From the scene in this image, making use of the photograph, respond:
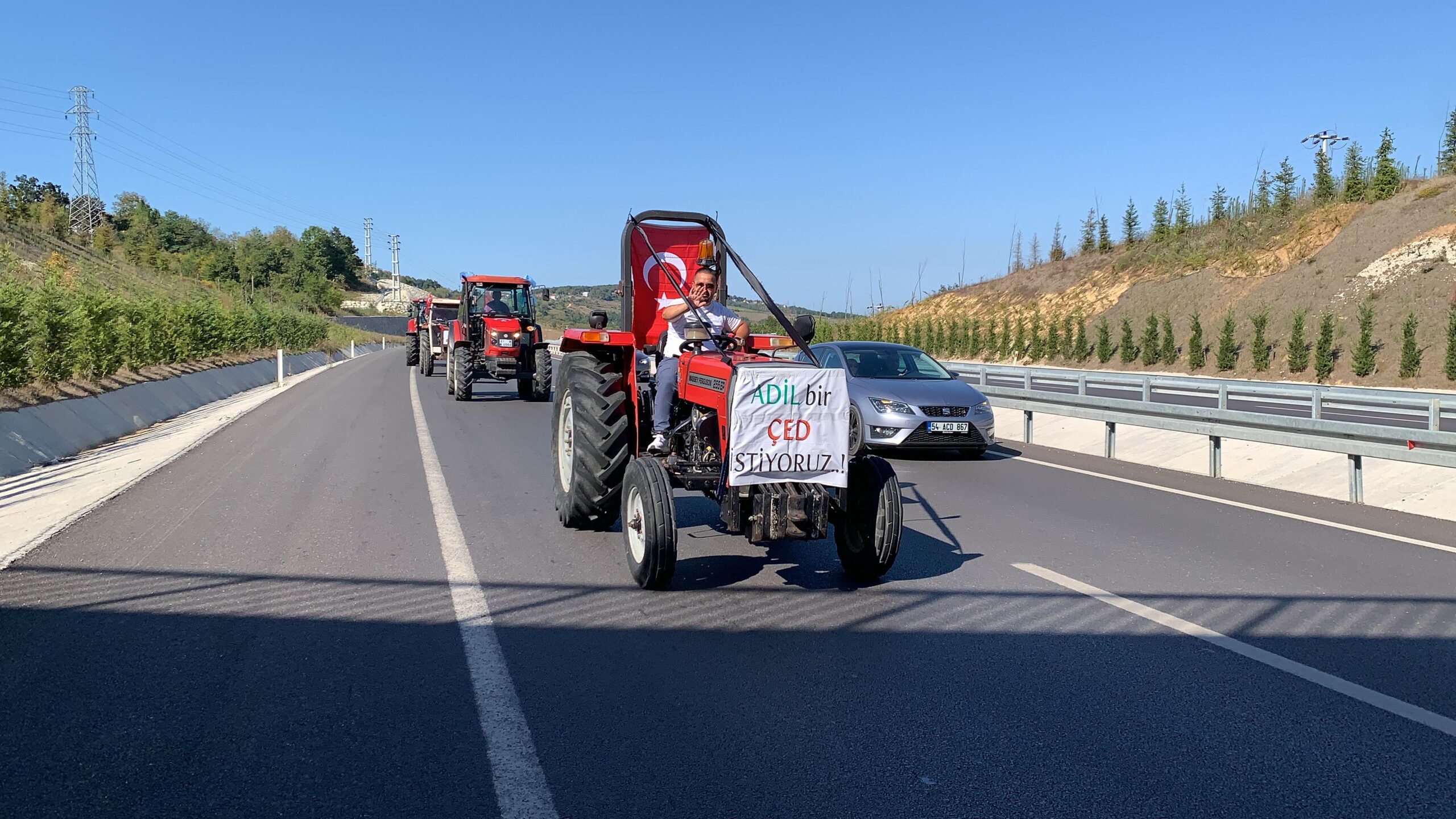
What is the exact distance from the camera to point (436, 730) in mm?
4152

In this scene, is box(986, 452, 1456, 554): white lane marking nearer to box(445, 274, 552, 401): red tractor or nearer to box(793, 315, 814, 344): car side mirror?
box(793, 315, 814, 344): car side mirror

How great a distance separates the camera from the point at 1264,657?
204 inches

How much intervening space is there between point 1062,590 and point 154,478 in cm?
942

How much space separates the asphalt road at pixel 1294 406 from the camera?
12734 mm

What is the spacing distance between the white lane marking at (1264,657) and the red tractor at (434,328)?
28.0 m

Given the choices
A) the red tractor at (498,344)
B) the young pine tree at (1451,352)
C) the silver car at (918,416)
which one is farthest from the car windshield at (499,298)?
the young pine tree at (1451,352)

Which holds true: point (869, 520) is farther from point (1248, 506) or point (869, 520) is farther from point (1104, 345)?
point (1104, 345)

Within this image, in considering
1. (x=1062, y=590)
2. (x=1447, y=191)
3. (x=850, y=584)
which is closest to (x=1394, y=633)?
(x=1062, y=590)

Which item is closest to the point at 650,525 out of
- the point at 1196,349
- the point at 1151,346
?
the point at 1196,349

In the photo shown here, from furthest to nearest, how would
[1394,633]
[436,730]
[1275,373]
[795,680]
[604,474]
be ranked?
[1275,373]
[604,474]
[1394,633]
[795,680]
[436,730]

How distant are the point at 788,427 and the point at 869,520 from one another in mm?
922

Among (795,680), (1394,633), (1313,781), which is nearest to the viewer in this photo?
(1313,781)

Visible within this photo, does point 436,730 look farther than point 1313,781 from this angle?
Yes

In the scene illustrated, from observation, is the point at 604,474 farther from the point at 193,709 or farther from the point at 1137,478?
the point at 1137,478
